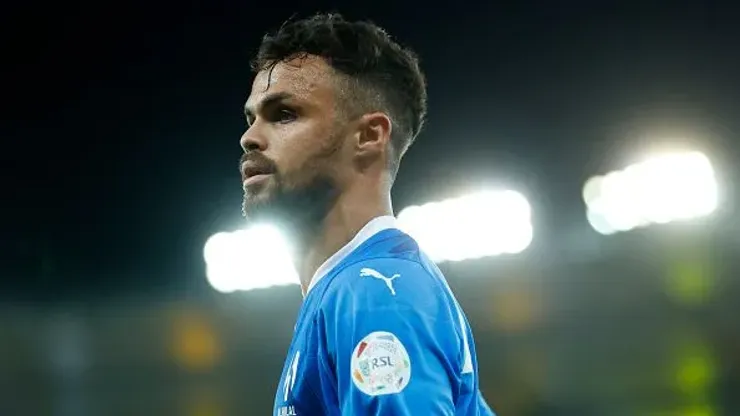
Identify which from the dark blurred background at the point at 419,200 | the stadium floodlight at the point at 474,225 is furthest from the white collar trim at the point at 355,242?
the stadium floodlight at the point at 474,225

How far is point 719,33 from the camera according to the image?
843cm

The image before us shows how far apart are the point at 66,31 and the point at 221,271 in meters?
3.72

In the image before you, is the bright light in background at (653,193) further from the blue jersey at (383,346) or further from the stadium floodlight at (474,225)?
the blue jersey at (383,346)

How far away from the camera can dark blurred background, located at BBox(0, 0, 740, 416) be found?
8930 millimetres

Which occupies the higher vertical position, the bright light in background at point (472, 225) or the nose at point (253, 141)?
the bright light in background at point (472, 225)

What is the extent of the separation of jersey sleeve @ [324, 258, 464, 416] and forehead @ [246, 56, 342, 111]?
16.7 inches

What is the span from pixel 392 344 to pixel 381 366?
34 mm

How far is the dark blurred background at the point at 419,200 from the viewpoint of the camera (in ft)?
29.3

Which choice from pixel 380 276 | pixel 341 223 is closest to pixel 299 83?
pixel 341 223

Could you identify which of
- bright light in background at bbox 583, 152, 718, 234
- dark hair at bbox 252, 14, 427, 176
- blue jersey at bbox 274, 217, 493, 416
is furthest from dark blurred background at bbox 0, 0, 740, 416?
blue jersey at bbox 274, 217, 493, 416

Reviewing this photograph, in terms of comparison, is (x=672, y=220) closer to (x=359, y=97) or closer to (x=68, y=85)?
(x=68, y=85)

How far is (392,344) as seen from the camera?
3.99 feet

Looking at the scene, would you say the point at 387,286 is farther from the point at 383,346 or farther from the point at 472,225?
the point at 472,225

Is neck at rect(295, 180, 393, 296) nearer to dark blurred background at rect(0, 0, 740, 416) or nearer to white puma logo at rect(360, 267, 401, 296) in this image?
white puma logo at rect(360, 267, 401, 296)
